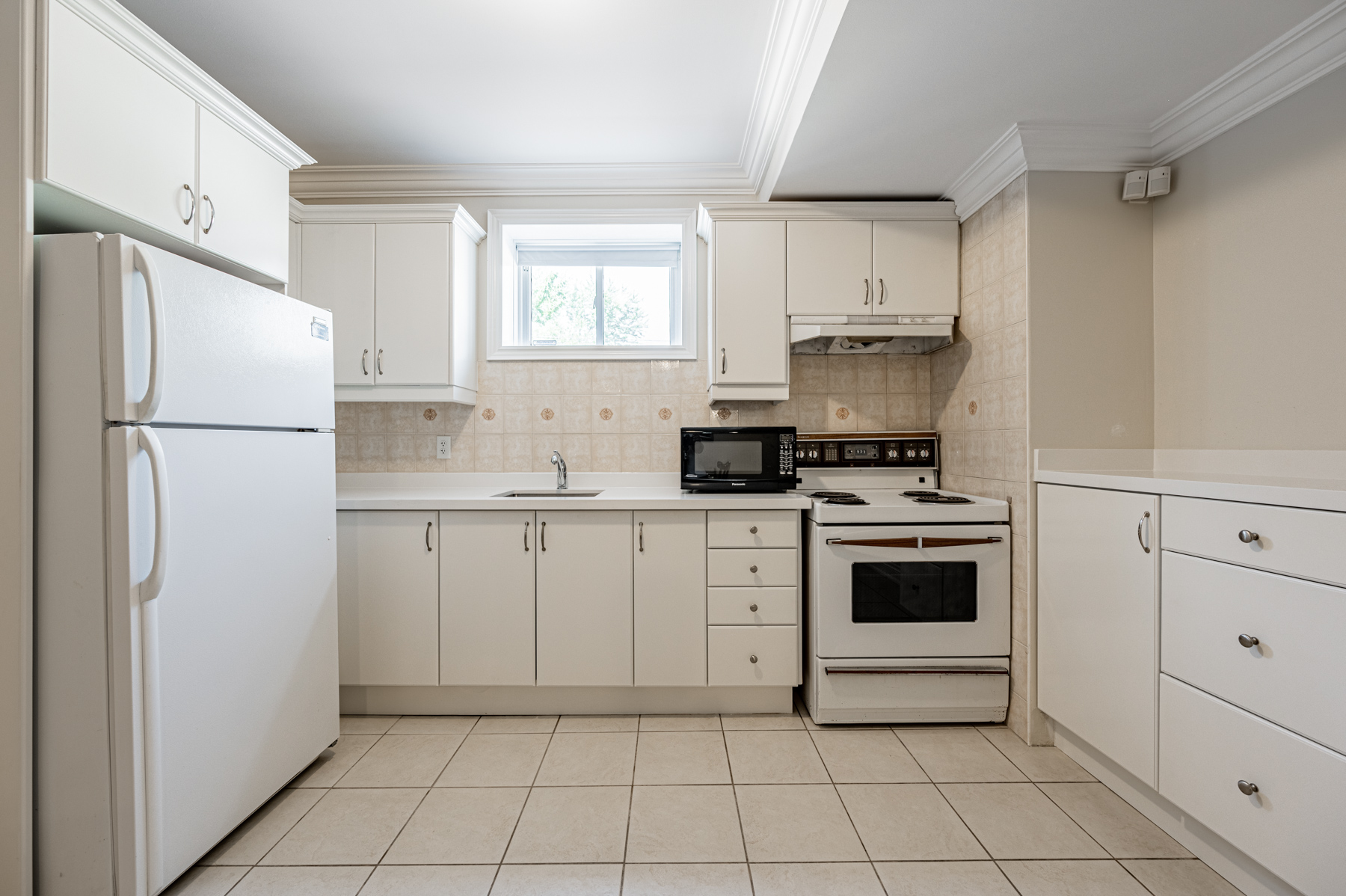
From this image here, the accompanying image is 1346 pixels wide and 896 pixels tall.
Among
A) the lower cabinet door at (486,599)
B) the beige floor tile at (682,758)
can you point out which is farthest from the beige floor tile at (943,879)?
the lower cabinet door at (486,599)

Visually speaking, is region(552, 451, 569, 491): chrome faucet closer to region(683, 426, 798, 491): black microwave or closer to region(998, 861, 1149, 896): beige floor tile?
region(683, 426, 798, 491): black microwave

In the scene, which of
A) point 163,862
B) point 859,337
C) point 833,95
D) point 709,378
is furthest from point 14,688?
point 859,337

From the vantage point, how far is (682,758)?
7.28 feet

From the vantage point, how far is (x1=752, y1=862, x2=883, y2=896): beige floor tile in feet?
5.11

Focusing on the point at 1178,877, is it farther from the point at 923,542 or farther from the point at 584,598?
the point at 584,598

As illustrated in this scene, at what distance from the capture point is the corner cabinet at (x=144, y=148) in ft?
4.51

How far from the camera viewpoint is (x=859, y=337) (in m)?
2.87

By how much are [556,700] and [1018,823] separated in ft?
5.34

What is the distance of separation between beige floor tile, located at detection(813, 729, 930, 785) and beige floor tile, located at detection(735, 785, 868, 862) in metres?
0.15

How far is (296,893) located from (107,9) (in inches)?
81.7

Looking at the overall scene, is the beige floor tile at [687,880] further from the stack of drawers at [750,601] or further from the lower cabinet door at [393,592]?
the lower cabinet door at [393,592]

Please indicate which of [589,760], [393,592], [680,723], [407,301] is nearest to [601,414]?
[407,301]

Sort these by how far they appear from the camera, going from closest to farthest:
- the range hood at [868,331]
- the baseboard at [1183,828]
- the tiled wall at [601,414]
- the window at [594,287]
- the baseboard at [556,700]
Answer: the baseboard at [1183,828]
the baseboard at [556,700]
the range hood at [868,331]
the tiled wall at [601,414]
the window at [594,287]

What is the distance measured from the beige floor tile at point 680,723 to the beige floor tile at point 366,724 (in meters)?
0.99
